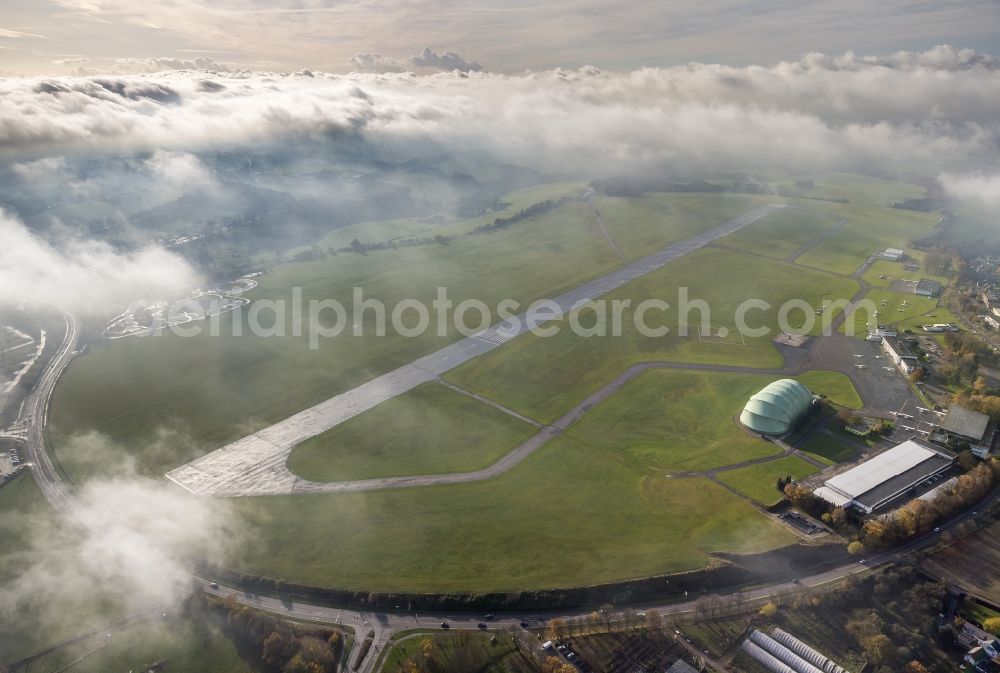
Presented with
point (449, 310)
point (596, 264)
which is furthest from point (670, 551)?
point (596, 264)

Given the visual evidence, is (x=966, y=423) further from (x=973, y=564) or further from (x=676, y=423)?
(x=676, y=423)

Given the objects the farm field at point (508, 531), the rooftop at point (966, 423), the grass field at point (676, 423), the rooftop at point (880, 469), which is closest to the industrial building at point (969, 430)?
the rooftop at point (966, 423)

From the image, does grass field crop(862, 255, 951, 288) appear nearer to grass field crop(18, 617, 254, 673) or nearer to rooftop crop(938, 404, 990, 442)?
rooftop crop(938, 404, 990, 442)

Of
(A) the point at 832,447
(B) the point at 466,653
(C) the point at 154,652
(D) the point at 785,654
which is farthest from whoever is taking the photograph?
(A) the point at 832,447

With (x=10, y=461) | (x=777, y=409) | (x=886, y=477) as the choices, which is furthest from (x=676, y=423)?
(x=10, y=461)

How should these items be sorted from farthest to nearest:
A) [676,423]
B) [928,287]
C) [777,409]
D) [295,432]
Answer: [928,287] < [295,432] < [676,423] < [777,409]
